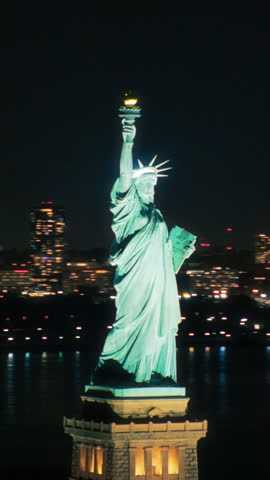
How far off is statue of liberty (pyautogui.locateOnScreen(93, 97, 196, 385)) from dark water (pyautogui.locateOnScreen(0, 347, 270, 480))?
2.92m

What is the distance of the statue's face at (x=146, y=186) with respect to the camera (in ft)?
69.7

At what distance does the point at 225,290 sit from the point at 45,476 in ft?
435

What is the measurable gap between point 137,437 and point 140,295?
208 cm

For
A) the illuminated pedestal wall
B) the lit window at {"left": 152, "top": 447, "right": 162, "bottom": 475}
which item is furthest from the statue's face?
the lit window at {"left": 152, "top": 447, "right": 162, "bottom": 475}

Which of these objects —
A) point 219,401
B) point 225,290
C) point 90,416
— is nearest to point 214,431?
point 219,401

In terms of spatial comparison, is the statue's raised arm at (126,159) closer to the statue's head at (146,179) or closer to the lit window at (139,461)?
the statue's head at (146,179)

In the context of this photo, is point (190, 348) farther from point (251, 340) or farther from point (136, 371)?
point (136, 371)

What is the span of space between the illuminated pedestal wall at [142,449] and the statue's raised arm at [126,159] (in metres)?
3.01

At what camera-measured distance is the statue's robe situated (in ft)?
69.1

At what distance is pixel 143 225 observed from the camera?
69.4 ft

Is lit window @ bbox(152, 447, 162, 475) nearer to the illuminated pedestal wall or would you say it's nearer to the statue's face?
the illuminated pedestal wall

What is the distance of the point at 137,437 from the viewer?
20219 mm

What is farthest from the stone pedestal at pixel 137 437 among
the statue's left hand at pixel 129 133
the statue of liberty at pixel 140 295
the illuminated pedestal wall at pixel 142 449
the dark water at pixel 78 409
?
the statue's left hand at pixel 129 133

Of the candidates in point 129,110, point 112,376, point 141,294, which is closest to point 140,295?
point 141,294
